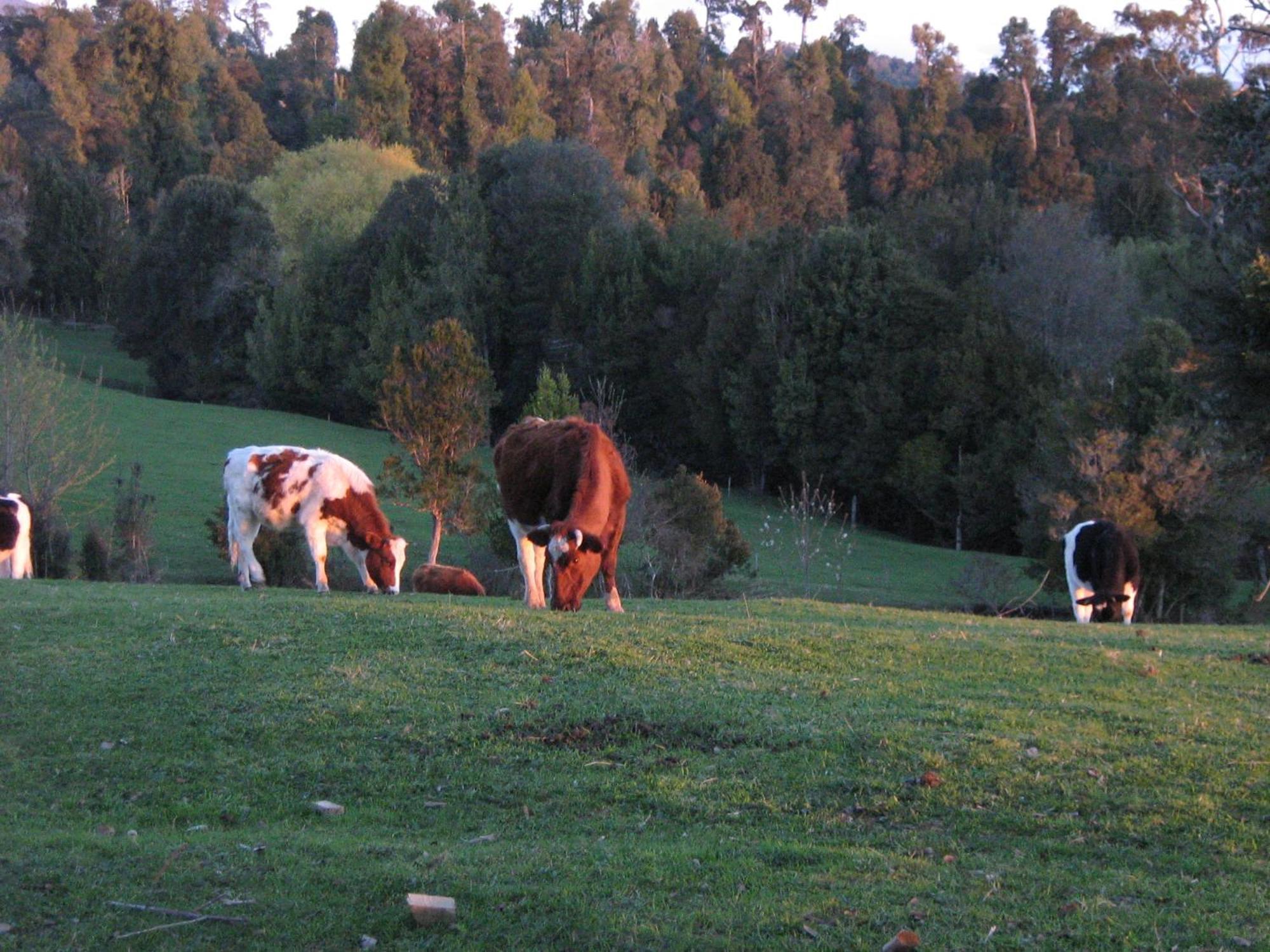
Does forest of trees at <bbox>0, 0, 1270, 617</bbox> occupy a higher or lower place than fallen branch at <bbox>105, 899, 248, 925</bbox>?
higher

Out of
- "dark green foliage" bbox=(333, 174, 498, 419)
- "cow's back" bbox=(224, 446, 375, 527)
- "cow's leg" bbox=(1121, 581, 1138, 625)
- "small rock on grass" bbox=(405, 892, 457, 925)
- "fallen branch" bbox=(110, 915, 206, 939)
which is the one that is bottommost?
"fallen branch" bbox=(110, 915, 206, 939)

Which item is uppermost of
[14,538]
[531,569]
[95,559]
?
[531,569]

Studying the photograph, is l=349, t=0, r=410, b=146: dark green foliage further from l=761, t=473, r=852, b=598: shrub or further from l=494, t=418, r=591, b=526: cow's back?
l=494, t=418, r=591, b=526: cow's back

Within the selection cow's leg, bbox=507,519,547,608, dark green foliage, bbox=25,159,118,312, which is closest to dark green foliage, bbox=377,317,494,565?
cow's leg, bbox=507,519,547,608

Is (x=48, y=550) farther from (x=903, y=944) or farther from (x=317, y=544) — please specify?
(x=903, y=944)

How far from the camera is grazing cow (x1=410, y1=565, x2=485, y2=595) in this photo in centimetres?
2450

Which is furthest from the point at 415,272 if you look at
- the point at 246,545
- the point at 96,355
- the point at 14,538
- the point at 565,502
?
the point at 565,502

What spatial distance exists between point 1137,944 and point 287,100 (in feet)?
353

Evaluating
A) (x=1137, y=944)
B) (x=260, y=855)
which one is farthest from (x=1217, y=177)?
(x=260, y=855)

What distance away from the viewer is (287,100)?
340ft

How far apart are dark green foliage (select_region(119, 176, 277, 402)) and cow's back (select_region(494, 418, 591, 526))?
56.0 metres

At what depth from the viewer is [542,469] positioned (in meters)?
15.0

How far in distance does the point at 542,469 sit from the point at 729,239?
5259 centimetres

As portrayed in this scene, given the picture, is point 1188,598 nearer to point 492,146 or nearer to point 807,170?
point 492,146
